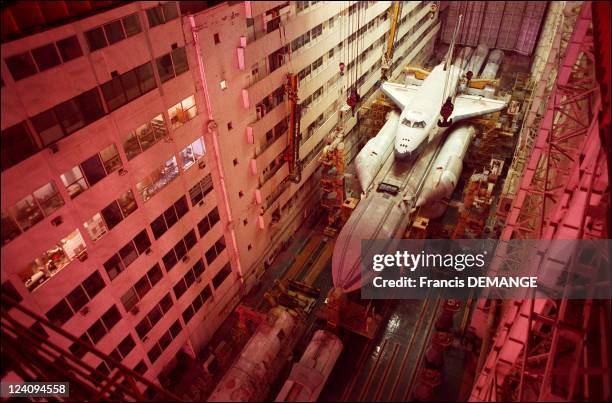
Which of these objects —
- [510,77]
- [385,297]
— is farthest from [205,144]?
[510,77]

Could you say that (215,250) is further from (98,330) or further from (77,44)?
(77,44)

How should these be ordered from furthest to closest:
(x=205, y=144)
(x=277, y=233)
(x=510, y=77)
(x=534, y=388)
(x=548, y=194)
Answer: (x=510, y=77), (x=277, y=233), (x=205, y=144), (x=548, y=194), (x=534, y=388)

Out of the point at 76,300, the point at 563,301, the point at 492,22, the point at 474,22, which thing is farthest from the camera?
the point at 474,22

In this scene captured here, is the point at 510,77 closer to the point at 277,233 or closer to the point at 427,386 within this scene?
the point at 277,233


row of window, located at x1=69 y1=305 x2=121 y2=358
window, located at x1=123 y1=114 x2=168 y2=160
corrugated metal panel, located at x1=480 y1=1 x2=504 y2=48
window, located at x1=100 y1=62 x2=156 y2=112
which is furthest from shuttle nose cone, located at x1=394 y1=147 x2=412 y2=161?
corrugated metal panel, located at x1=480 y1=1 x2=504 y2=48

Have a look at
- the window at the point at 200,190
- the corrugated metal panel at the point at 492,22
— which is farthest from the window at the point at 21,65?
the corrugated metal panel at the point at 492,22

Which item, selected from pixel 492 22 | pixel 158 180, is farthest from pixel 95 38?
pixel 492 22
